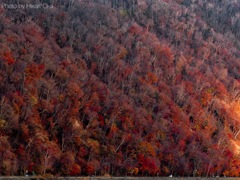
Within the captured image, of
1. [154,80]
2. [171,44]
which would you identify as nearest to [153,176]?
[154,80]

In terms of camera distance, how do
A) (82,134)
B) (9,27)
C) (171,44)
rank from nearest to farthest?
(82,134) < (9,27) < (171,44)

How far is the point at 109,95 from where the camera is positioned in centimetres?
7869

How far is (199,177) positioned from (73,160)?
27.3 m

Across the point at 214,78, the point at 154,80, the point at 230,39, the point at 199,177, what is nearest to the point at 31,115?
the point at 199,177

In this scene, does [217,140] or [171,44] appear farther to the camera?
[171,44]

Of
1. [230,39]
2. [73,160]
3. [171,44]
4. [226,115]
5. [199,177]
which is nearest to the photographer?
[73,160]

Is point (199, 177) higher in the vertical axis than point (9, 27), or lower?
lower

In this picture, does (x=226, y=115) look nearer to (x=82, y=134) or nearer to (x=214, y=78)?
(x=214, y=78)

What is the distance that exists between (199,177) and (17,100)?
38740 millimetres

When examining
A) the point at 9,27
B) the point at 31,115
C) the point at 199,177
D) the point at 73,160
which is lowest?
the point at 199,177

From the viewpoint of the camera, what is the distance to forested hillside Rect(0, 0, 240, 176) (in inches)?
2399

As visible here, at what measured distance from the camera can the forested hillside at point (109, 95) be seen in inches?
2399

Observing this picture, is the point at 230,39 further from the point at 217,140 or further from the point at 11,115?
the point at 11,115

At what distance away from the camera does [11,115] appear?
193 ft
